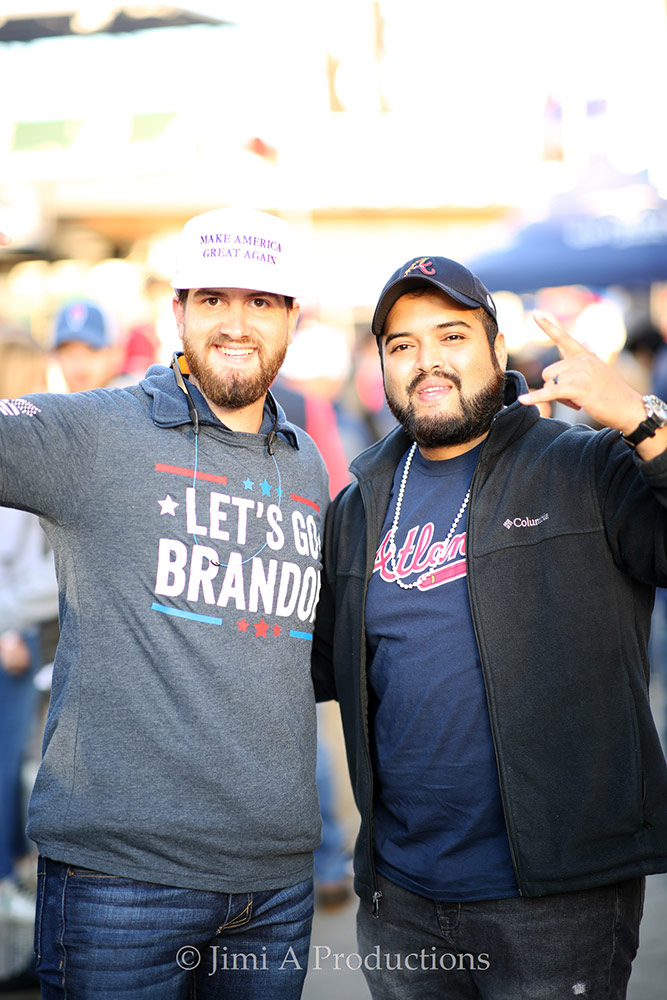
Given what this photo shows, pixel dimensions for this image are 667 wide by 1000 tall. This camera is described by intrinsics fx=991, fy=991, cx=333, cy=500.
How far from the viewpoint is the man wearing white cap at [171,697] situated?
2266mm

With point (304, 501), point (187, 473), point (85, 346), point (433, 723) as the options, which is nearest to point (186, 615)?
point (187, 473)

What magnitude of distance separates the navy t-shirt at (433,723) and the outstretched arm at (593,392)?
1.58 ft

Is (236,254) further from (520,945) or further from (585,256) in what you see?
(585,256)

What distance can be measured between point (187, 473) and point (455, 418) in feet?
2.51

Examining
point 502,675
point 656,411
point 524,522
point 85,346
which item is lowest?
point 502,675

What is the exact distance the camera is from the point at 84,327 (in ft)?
15.1

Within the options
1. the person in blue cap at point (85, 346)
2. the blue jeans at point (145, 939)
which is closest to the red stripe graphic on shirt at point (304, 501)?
the blue jeans at point (145, 939)

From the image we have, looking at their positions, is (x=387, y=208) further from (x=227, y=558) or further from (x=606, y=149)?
(x=227, y=558)

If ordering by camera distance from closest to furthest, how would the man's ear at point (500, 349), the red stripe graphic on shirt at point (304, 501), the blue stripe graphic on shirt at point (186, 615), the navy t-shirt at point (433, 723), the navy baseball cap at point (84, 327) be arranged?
1. the blue stripe graphic on shirt at point (186, 615)
2. the navy t-shirt at point (433, 723)
3. the red stripe graphic on shirt at point (304, 501)
4. the man's ear at point (500, 349)
5. the navy baseball cap at point (84, 327)

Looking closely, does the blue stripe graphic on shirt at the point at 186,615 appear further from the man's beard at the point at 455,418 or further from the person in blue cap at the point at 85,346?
the person in blue cap at the point at 85,346

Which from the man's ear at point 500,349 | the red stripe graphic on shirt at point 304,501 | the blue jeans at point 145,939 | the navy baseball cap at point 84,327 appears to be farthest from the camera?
the navy baseball cap at point 84,327

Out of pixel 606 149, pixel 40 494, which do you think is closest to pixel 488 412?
pixel 40 494

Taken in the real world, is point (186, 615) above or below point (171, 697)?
above

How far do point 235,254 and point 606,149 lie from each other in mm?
7601
